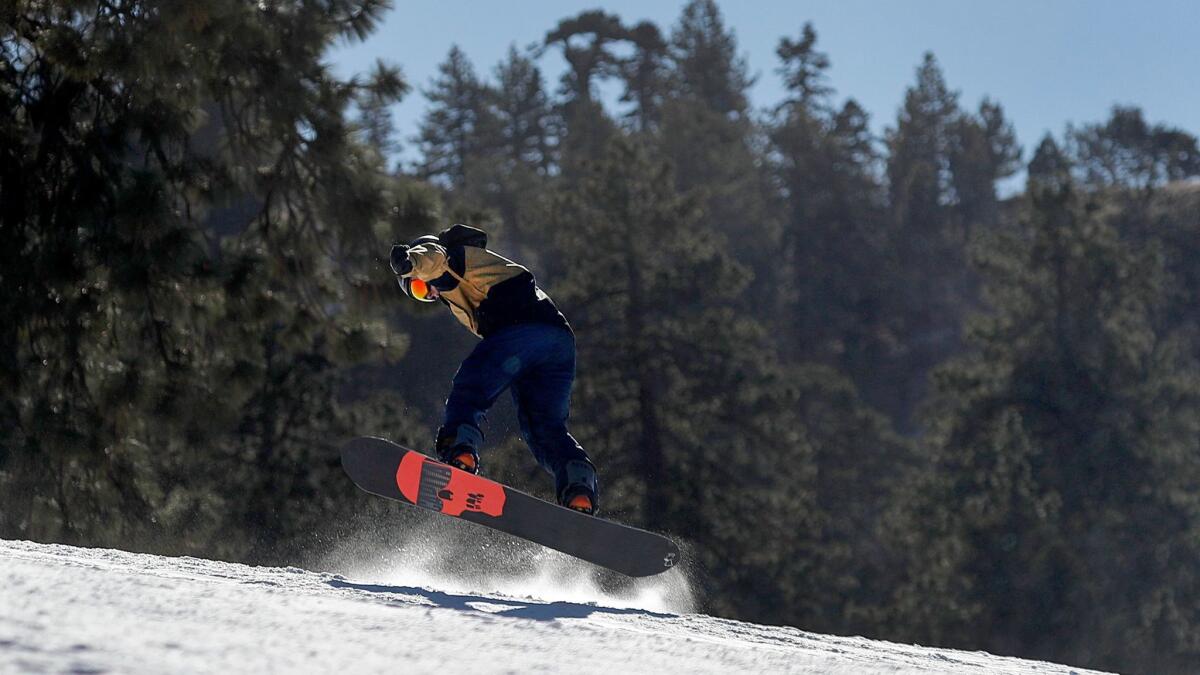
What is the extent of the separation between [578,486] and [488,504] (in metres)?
0.46

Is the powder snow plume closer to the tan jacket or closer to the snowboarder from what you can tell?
the snowboarder

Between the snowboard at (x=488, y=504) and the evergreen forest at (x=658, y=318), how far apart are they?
15.5ft

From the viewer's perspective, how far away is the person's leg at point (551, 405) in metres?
6.23

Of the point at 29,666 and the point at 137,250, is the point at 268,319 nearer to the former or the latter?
the point at 137,250

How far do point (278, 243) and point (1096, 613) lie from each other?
2224 centimetres

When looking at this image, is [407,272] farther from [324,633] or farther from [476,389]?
[324,633]

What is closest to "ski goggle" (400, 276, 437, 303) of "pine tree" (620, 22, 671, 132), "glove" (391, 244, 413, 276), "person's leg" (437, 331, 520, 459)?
"glove" (391, 244, 413, 276)

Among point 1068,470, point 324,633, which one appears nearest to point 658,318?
point 1068,470

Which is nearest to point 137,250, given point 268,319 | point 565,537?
point 268,319

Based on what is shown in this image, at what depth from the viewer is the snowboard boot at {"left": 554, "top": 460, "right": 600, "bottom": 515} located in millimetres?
6078

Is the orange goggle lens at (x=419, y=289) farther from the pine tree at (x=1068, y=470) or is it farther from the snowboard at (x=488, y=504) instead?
the pine tree at (x=1068, y=470)

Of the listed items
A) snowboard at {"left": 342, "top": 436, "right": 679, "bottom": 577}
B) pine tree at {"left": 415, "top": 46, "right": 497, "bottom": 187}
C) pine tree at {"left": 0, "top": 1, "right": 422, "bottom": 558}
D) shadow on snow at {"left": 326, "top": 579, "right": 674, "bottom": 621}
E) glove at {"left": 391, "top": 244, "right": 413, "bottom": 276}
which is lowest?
shadow on snow at {"left": 326, "top": 579, "right": 674, "bottom": 621}

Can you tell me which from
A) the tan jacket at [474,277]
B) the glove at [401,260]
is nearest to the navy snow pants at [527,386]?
the tan jacket at [474,277]

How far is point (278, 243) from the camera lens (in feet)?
39.5
